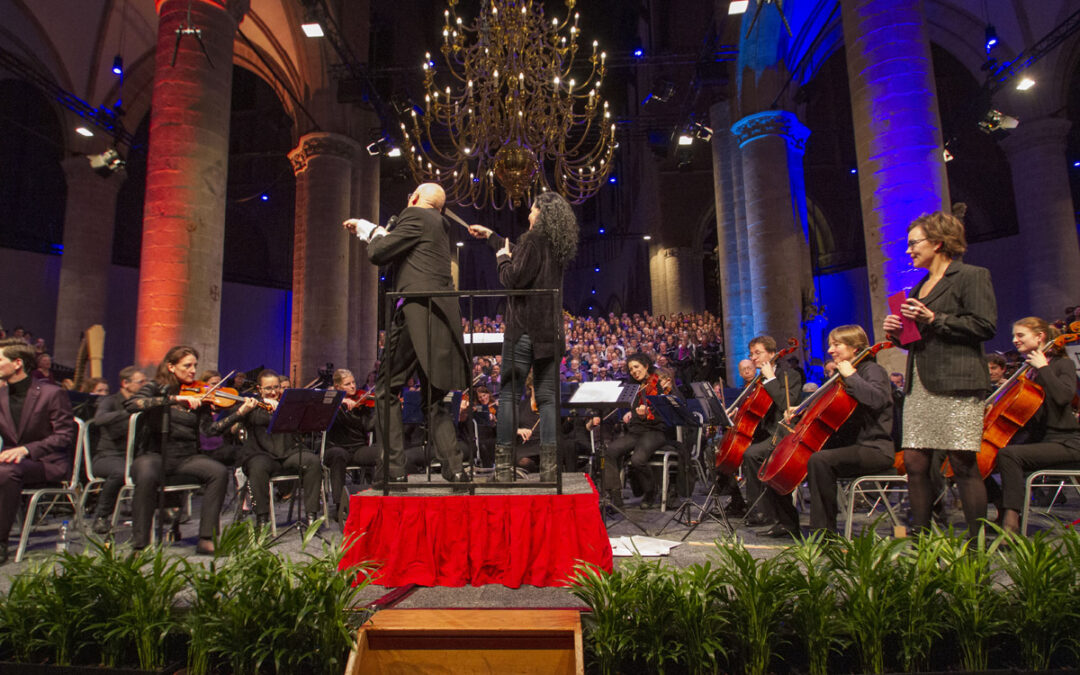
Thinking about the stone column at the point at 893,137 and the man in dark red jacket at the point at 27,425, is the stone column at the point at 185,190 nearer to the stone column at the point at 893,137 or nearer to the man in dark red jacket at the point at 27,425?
the man in dark red jacket at the point at 27,425

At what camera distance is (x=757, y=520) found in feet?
18.4

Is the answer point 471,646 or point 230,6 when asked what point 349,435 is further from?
point 230,6

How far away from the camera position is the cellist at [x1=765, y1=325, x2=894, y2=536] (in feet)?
13.4

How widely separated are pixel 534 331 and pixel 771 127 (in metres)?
10.7

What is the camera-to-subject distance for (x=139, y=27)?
47.0 feet

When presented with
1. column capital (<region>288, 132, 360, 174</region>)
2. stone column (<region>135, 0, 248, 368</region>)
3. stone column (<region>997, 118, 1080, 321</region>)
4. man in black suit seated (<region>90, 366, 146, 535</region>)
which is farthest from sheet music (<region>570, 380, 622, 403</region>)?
stone column (<region>997, 118, 1080, 321</region>)

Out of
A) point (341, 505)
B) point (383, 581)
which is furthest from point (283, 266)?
point (383, 581)

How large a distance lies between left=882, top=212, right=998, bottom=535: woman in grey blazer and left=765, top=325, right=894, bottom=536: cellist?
26.6 inches

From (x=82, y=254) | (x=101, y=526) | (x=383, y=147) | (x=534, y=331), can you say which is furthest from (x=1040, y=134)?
(x=82, y=254)

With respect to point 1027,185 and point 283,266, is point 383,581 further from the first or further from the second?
point 283,266

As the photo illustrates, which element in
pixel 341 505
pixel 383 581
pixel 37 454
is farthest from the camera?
pixel 341 505

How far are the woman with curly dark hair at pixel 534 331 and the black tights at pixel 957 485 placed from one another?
197 cm

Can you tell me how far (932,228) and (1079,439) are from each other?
2.10 m

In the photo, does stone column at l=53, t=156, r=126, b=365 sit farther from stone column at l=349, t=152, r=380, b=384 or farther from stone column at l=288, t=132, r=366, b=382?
stone column at l=349, t=152, r=380, b=384
